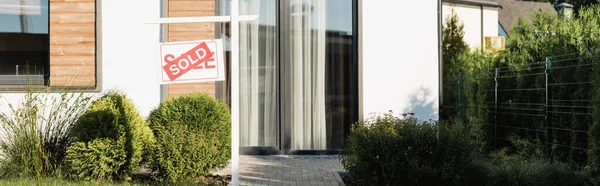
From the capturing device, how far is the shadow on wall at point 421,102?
353 inches

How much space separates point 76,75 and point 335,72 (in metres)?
3.53

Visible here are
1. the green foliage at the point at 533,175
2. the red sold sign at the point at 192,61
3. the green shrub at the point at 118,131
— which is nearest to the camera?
the red sold sign at the point at 192,61

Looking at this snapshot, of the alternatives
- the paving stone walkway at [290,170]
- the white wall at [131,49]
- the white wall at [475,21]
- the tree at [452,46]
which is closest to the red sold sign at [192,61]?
the paving stone walkway at [290,170]

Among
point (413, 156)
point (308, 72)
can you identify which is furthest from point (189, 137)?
point (308, 72)

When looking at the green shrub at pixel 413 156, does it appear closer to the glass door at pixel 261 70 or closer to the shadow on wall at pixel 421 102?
the shadow on wall at pixel 421 102

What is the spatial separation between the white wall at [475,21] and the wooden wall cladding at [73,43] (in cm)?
1132

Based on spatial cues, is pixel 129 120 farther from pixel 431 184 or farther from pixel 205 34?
pixel 431 184

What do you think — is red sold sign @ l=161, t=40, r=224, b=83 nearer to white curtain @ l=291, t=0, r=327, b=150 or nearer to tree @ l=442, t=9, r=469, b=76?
white curtain @ l=291, t=0, r=327, b=150

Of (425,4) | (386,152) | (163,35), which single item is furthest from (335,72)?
(386,152)

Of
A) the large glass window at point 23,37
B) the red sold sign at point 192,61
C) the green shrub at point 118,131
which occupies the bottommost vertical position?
the green shrub at point 118,131

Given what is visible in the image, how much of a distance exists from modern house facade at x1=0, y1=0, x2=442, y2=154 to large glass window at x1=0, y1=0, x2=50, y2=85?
0.01 m

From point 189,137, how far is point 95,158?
0.94m

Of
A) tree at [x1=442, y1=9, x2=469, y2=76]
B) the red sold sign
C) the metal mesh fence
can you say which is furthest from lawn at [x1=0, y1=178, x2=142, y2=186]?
tree at [x1=442, y1=9, x2=469, y2=76]

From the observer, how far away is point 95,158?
6.38 m
